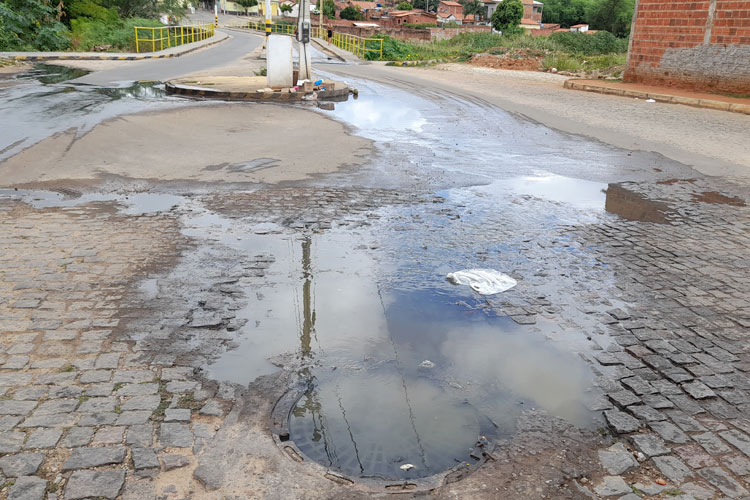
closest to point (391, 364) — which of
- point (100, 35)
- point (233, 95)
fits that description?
point (233, 95)

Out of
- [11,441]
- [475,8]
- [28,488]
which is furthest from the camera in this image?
[475,8]

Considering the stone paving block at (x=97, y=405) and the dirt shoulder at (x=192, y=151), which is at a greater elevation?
the dirt shoulder at (x=192, y=151)

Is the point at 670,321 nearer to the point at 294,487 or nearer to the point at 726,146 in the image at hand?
the point at 294,487

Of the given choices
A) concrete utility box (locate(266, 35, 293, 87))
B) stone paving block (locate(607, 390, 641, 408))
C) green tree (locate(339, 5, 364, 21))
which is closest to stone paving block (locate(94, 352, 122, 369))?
stone paving block (locate(607, 390, 641, 408))

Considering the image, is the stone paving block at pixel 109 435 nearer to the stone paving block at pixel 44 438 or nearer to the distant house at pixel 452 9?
the stone paving block at pixel 44 438

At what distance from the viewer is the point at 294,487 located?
8.89 ft

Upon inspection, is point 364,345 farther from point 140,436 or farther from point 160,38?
point 160,38

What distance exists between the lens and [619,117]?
14.6m

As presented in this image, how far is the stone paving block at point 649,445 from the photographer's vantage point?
9.86 feet

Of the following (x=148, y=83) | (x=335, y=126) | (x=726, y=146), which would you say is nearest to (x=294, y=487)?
(x=335, y=126)

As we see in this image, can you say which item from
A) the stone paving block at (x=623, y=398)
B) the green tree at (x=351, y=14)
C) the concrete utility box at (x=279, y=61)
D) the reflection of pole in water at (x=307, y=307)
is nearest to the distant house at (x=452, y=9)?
the green tree at (x=351, y=14)

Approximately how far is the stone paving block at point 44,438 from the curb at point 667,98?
58.6ft

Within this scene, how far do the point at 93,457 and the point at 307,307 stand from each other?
6.46ft

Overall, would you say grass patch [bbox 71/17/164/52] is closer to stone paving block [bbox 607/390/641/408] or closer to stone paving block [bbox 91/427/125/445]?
stone paving block [bbox 91/427/125/445]
